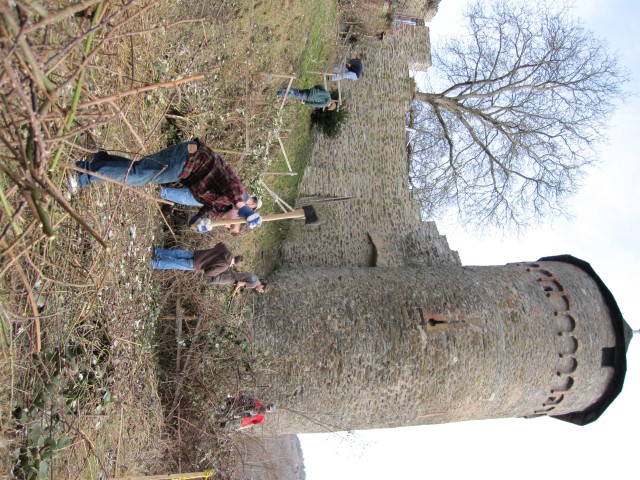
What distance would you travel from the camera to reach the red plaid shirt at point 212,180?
4711mm

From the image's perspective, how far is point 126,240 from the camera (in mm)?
5332

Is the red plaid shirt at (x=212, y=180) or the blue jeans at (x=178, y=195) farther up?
the blue jeans at (x=178, y=195)

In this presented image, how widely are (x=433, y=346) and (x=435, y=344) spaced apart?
0.04m

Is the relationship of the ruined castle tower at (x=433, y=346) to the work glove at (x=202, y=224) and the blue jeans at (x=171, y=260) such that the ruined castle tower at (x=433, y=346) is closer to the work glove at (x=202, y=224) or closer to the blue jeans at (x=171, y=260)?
the blue jeans at (x=171, y=260)

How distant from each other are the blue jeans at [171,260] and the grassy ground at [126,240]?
0.16 m

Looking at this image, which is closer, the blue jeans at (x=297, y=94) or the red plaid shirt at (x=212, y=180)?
the red plaid shirt at (x=212, y=180)

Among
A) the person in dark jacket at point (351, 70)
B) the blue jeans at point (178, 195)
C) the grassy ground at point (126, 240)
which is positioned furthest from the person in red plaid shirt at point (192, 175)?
the person in dark jacket at point (351, 70)

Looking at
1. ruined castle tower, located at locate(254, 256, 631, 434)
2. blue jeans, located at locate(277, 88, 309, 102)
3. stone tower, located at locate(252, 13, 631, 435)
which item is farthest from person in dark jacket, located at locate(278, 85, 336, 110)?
ruined castle tower, located at locate(254, 256, 631, 434)

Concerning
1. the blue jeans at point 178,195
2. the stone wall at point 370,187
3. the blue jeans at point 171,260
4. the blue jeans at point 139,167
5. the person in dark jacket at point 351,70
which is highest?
the person in dark jacket at point 351,70

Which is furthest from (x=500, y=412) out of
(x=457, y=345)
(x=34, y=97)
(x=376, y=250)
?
(x=34, y=97)

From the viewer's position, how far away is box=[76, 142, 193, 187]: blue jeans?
4.18m

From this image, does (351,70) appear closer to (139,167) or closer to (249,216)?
(249,216)

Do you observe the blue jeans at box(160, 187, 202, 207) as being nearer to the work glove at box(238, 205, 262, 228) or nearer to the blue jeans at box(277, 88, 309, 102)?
the work glove at box(238, 205, 262, 228)

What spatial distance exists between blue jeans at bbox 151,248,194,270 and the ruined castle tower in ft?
5.32
